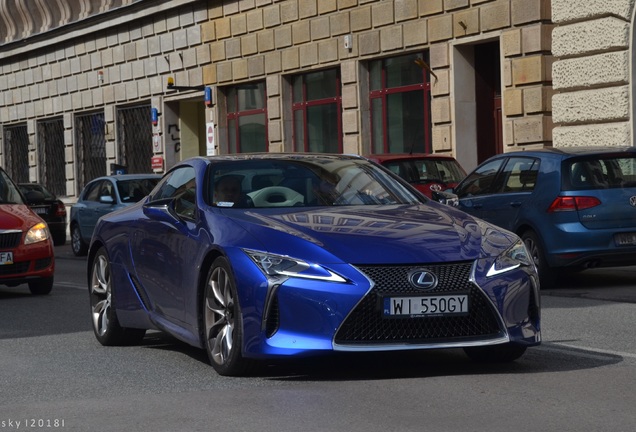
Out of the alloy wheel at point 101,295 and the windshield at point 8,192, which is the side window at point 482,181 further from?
the alloy wheel at point 101,295

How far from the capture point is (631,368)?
27.9 ft

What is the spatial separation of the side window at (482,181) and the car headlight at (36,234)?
15.6 ft

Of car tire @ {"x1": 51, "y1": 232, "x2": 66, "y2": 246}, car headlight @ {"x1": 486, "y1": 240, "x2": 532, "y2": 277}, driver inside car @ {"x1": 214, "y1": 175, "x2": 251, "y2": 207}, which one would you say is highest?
driver inside car @ {"x1": 214, "y1": 175, "x2": 251, "y2": 207}

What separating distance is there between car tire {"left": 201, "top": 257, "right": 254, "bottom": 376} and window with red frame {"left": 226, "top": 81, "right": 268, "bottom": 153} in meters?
24.2

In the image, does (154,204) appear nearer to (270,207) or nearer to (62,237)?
(270,207)

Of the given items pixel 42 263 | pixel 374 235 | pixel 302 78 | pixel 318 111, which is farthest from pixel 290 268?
pixel 302 78

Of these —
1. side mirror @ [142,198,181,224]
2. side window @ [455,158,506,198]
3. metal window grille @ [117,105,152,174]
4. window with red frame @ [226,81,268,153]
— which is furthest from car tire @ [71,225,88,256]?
side mirror @ [142,198,181,224]

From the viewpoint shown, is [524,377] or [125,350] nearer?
[524,377]

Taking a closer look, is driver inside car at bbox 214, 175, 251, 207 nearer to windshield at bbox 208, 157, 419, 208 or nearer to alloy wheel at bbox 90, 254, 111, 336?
windshield at bbox 208, 157, 419, 208

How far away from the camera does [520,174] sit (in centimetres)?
1619

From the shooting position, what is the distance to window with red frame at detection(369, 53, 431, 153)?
27.7 metres

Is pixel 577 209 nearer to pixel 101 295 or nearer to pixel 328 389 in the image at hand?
pixel 101 295

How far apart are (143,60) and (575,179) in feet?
77.7

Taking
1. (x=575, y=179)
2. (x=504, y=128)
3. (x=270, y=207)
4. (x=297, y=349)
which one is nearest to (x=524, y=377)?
(x=297, y=349)
